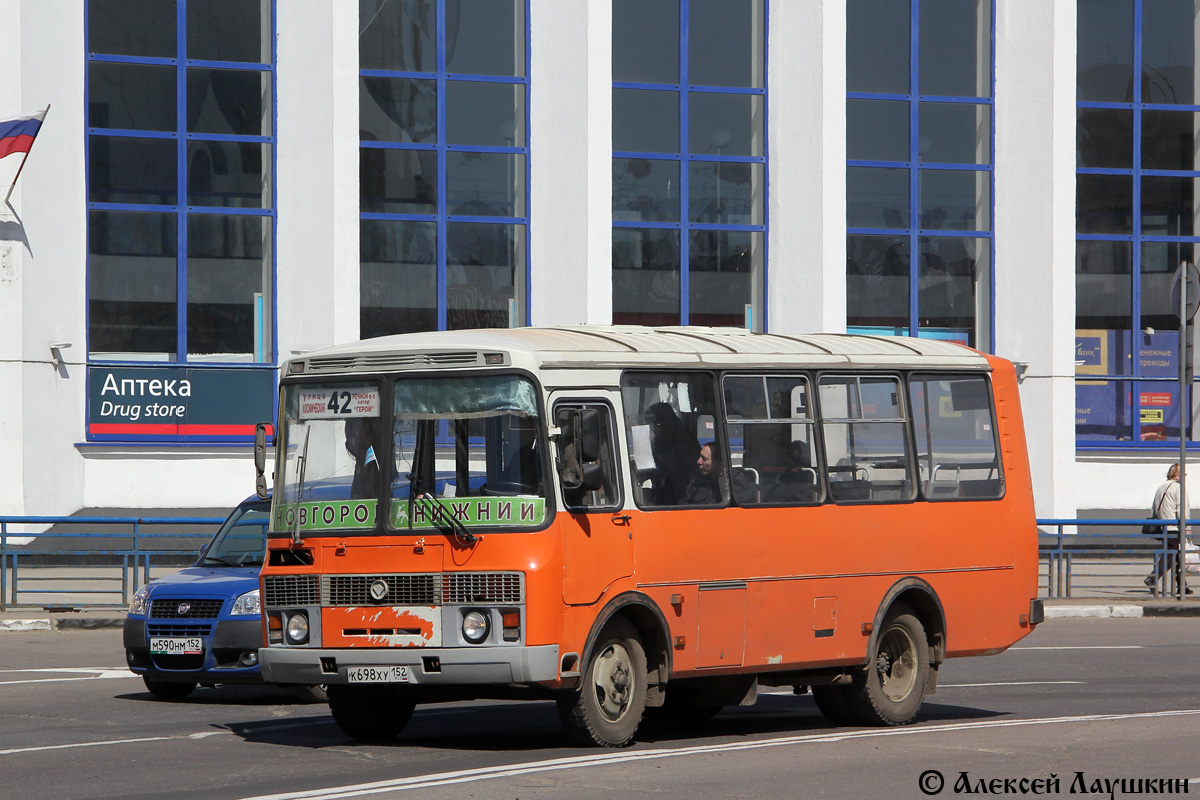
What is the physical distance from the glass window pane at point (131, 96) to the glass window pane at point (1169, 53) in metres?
17.7

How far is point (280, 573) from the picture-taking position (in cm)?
1038

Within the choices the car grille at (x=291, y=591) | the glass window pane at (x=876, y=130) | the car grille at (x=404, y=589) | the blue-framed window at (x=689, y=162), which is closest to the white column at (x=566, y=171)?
the blue-framed window at (x=689, y=162)

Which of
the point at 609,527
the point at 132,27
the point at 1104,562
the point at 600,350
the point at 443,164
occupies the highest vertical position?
the point at 132,27

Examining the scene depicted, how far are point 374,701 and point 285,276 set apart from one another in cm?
1732

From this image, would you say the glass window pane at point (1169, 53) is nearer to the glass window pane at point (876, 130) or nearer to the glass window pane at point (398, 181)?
the glass window pane at point (876, 130)

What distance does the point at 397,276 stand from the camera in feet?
91.4

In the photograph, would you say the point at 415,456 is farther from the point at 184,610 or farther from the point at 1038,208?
the point at 1038,208

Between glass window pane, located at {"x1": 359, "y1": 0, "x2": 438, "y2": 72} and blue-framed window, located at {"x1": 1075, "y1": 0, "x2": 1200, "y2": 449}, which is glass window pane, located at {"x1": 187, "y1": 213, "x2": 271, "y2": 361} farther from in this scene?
blue-framed window, located at {"x1": 1075, "y1": 0, "x2": 1200, "y2": 449}

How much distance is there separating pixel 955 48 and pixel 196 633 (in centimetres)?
2179

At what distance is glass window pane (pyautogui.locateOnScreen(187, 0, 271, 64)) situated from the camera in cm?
2712

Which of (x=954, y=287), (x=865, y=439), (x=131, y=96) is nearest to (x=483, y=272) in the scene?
(x=131, y=96)

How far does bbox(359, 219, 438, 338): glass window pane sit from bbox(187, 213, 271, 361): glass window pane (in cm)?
163

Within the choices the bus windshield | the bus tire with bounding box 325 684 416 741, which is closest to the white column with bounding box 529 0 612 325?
the bus tire with bounding box 325 684 416 741

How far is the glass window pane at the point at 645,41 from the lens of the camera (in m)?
28.9
